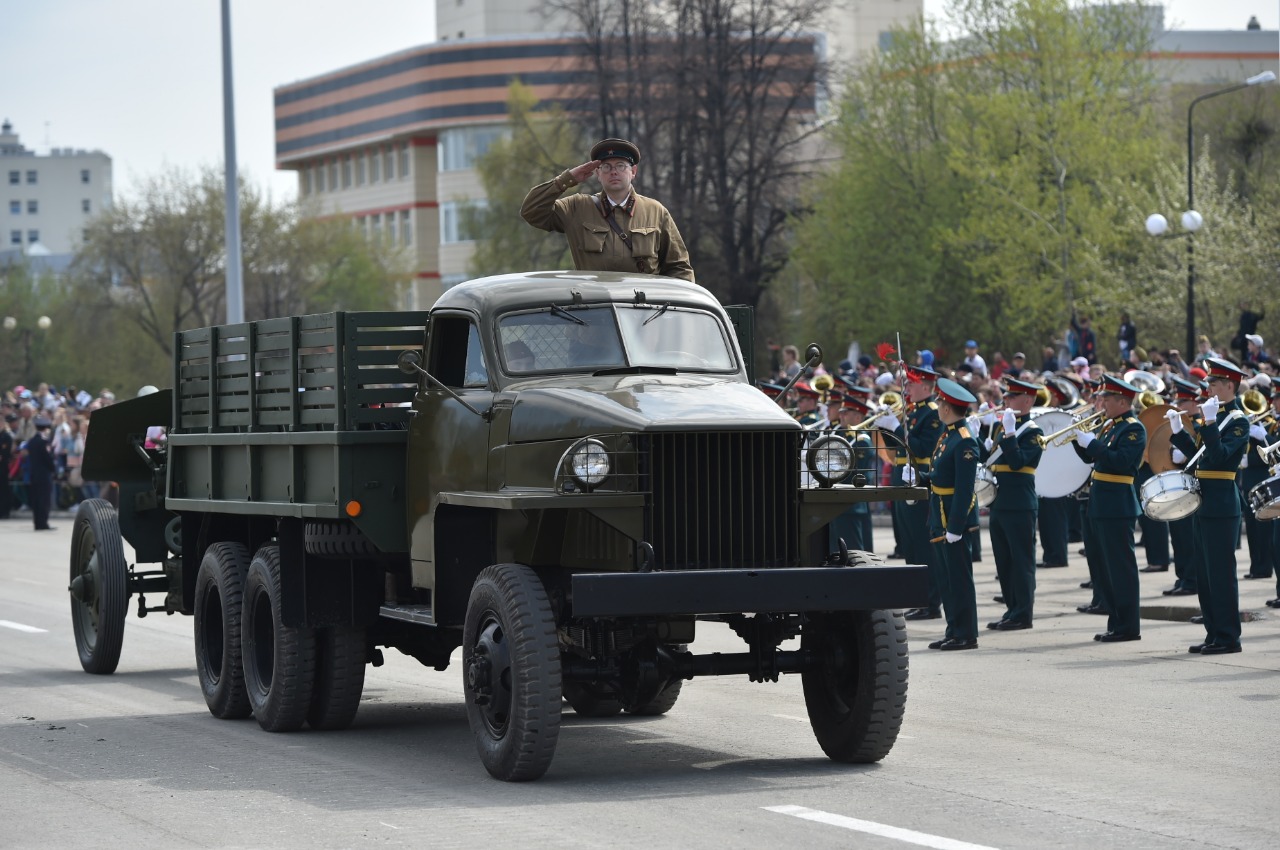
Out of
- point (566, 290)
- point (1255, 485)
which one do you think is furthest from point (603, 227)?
point (1255, 485)

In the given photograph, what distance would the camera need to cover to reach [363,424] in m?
11.3

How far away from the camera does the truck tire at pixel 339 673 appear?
11703mm

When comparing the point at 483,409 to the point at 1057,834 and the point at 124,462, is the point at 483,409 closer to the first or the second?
the point at 1057,834

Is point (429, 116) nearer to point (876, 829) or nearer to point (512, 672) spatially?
point (512, 672)

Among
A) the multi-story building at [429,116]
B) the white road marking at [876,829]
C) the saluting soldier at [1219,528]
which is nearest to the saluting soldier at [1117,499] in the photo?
the saluting soldier at [1219,528]

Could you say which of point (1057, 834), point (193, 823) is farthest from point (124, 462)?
point (1057, 834)

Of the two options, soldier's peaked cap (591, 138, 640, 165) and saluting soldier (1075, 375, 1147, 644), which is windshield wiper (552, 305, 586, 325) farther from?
saluting soldier (1075, 375, 1147, 644)

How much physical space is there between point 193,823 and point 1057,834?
360 centimetres

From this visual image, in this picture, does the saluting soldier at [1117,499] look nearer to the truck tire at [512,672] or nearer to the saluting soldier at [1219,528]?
the saluting soldier at [1219,528]

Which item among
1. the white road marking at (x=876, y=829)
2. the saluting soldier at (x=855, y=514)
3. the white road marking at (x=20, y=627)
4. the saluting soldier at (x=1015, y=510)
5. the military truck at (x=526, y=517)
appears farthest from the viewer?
the saluting soldier at (x=855, y=514)

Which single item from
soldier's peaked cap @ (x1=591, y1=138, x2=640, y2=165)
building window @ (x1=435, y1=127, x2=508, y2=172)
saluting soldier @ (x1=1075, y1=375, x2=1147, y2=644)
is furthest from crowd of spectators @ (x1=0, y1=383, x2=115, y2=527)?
building window @ (x1=435, y1=127, x2=508, y2=172)

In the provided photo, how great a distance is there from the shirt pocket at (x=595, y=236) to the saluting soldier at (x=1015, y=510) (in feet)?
20.6

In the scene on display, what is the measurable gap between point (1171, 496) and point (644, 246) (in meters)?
5.46

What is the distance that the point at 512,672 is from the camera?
9445mm
